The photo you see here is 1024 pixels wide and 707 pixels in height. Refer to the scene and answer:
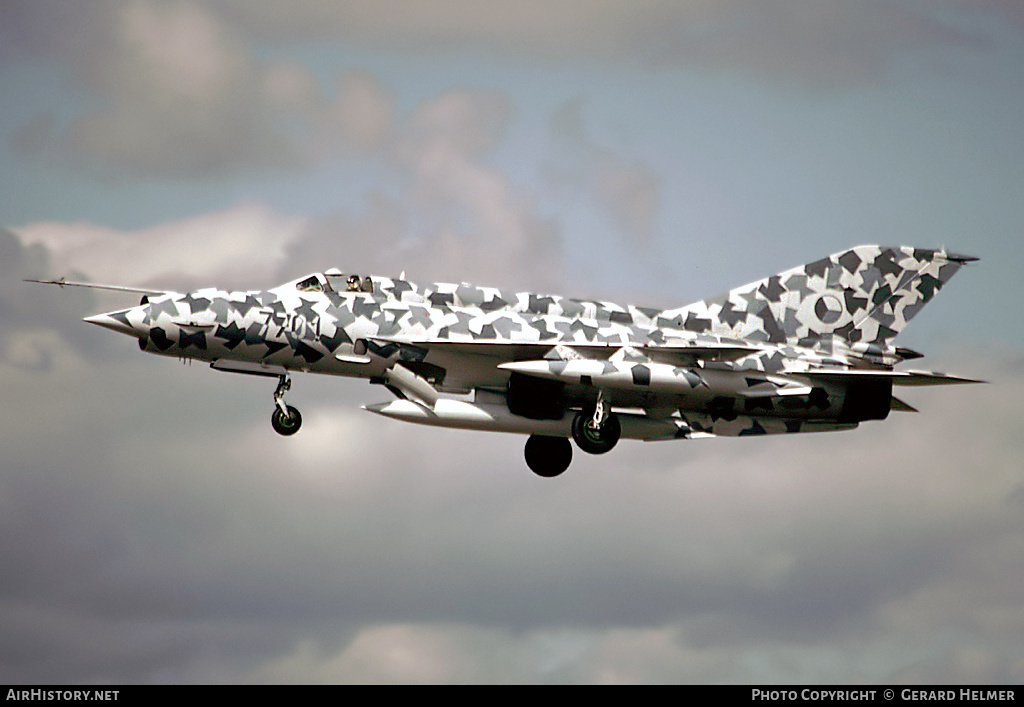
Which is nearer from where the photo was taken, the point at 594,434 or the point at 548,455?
the point at 594,434

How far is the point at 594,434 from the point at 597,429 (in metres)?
0.16

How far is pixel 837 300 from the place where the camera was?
3866cm

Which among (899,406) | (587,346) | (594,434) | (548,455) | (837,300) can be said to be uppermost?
(837,300)

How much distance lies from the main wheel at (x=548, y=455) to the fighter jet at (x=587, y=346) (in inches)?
57.6

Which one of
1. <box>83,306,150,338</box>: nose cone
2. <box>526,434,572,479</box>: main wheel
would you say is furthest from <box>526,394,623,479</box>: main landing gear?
<box>83,306,150,338</box>: nose cone

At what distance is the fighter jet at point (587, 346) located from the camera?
36.0m

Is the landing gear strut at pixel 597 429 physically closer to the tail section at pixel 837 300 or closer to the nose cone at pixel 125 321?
the tail section at pixel 837 300

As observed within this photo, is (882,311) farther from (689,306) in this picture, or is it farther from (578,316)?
(578,316)

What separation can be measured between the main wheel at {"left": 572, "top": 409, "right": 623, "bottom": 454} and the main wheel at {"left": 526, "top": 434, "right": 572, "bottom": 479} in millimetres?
3469

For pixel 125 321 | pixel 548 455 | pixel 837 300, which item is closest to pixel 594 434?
pixel 548 455

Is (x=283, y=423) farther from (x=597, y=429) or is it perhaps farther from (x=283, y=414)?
(x=597, y=429)

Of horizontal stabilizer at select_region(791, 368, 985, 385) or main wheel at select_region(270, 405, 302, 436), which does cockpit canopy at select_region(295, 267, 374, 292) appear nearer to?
main wheel at select_region(270, 405, 302, 436)
